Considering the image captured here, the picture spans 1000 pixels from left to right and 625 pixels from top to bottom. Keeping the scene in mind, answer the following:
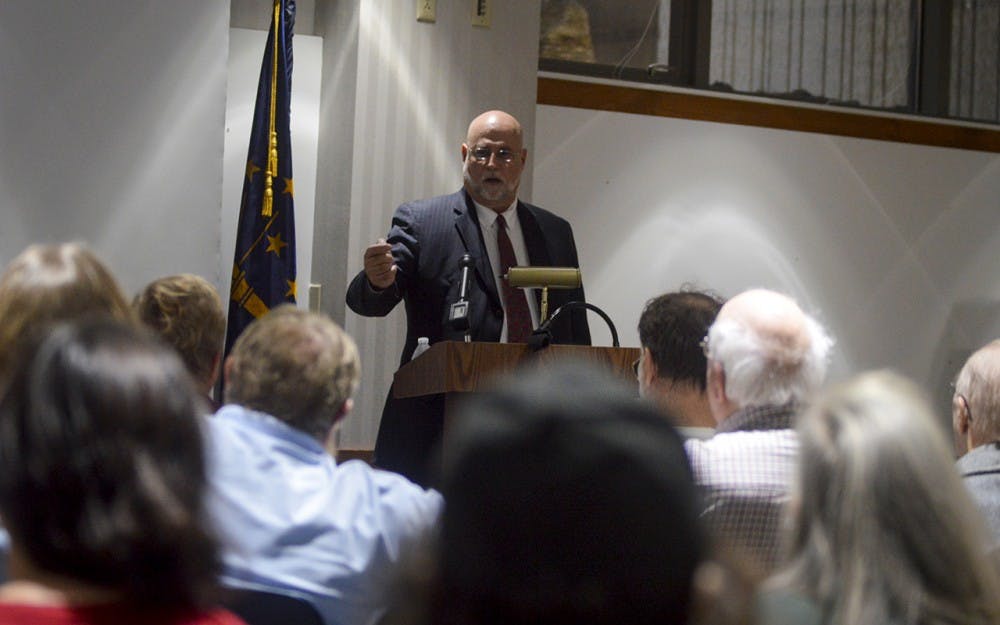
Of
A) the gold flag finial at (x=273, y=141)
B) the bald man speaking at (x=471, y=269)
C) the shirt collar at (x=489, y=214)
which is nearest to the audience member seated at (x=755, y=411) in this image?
the bald man speaking at (x=471, y=269)

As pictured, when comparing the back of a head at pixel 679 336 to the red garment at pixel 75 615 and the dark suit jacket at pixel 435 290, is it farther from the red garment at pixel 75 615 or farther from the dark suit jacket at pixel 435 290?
the red garment at pixel 75 615

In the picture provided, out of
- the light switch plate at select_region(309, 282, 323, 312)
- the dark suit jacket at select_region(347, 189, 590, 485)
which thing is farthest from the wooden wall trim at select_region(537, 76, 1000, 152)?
the dark suit jacket at select_region(347, 189, 590, 485)

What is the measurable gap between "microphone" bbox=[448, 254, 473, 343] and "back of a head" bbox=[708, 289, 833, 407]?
3.82ft

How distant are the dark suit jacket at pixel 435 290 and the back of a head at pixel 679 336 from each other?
46.0 inches

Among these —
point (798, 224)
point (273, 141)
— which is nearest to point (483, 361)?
point (273, 141)

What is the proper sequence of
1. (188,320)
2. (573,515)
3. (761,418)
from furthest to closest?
(188,320), (761,418), (573,515)

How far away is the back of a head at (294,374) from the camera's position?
2.19 m

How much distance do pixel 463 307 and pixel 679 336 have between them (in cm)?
91

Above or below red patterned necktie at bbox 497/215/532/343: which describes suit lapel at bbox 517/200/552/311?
above

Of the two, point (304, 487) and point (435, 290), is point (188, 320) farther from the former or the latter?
point (435, 290)

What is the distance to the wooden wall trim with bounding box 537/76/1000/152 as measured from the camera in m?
6.32

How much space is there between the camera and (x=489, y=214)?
4531 millimetres

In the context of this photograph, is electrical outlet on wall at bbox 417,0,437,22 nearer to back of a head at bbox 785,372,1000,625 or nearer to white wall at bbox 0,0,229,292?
white wall at bbox 0,0,229,292

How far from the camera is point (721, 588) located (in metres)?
1.02
